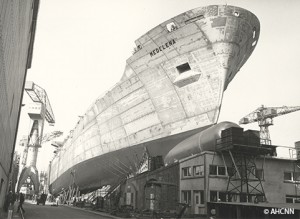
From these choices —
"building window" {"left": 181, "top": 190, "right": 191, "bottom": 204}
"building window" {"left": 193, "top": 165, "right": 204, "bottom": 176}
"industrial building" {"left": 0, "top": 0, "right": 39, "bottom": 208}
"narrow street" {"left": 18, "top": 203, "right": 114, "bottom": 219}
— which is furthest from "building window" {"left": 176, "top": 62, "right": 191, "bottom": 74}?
"narrow street" {"left": 18, "top": 203, "right": 114, "bottom": 219}

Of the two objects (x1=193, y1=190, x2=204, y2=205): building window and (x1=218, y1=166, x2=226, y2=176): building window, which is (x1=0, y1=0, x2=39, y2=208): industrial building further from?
(x1=218, y1=166, x2=226, y2=176): building window

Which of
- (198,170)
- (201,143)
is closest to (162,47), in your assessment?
(201,143)

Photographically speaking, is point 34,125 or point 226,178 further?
point 34,125

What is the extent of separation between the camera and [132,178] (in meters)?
27.7

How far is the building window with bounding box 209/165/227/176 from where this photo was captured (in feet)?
67.5

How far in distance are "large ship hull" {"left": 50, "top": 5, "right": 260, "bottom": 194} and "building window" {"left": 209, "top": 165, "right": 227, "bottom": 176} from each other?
506 cm

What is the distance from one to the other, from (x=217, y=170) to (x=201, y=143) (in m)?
2.55

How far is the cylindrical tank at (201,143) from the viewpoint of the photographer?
70.7 feet

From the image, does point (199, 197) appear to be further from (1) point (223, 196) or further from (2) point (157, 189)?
(2) point (157, 189)

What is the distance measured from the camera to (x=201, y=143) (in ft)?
73.2

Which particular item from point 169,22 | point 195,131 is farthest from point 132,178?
point 169,22

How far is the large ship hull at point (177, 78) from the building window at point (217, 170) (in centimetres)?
506

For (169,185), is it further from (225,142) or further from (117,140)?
(117,140)

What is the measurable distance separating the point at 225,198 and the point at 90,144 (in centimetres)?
2089
